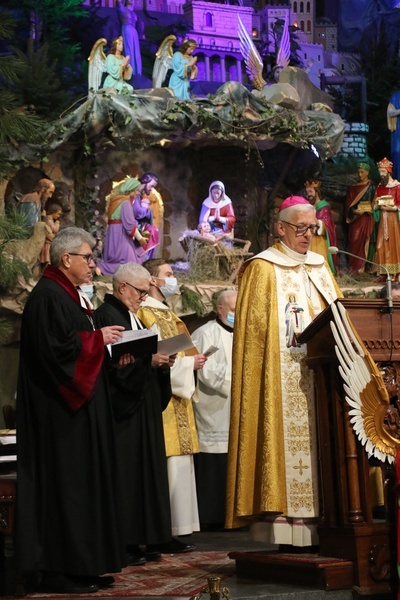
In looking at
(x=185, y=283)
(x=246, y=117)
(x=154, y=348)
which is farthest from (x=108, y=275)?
(x=154, y=348)

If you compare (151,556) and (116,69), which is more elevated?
(116,69)

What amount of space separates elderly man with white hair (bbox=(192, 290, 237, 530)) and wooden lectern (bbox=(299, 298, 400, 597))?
3573 millimetres

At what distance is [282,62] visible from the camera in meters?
22.1

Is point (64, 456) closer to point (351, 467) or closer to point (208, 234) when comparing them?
point (351, 467)

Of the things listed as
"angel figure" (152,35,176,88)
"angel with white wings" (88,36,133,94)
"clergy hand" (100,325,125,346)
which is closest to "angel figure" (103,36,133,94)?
"angel with white wings" (88,36,133,94)

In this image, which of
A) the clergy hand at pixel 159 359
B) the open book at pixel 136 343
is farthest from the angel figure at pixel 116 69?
the open book at pixel 136 343

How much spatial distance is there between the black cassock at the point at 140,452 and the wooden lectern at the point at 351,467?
141 centimetres

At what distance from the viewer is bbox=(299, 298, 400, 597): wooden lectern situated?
16.4 ft

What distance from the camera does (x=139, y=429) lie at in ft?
22.2

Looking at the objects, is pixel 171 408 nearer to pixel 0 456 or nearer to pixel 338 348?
pixel 0 456

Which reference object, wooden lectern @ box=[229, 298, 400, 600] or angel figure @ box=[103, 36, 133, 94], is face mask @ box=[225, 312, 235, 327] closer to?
wooden lectern @ box=[229, 298, 400, 600]

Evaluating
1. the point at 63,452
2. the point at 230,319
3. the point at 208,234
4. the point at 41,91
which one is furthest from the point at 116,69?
the point at 63,452

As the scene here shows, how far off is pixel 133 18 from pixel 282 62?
127 inches

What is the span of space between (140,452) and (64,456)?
4.41 feet
